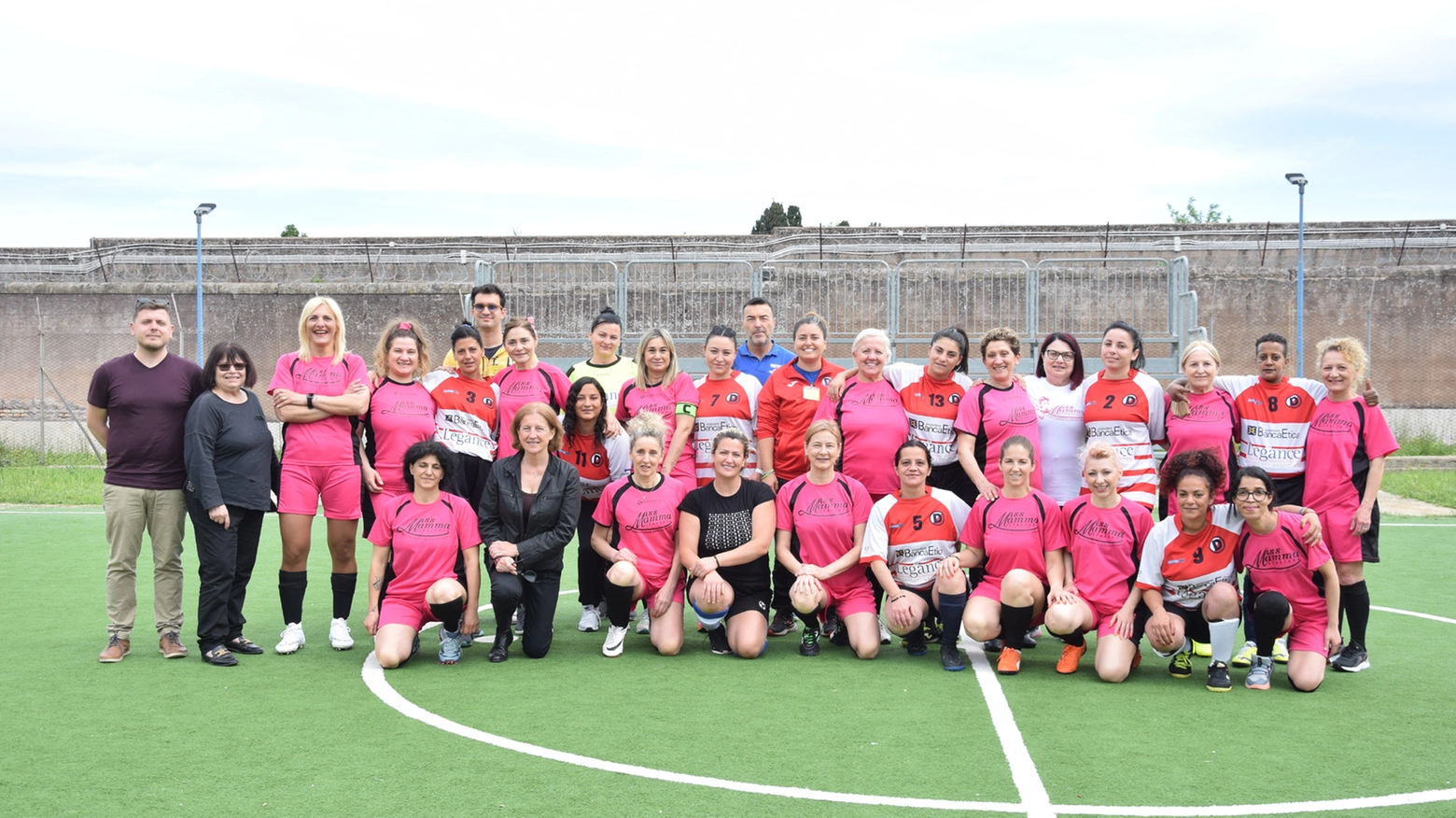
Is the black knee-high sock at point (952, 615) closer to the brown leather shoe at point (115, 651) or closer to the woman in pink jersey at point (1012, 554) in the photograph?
the woman in pink jersey at point (1012, 554)

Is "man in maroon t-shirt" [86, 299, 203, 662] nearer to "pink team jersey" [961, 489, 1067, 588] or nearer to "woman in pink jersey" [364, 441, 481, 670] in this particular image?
"woman in pink jersey" [364, 441, 481, 670]

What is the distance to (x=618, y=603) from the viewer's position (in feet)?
20.5

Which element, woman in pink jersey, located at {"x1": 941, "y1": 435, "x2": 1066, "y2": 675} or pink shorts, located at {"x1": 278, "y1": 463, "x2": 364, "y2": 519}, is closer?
woman in pink jersey, located at {"x1": 941, "y1": 435, "x2": 1066, "y2": 675}

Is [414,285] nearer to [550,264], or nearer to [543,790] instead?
[550,264]

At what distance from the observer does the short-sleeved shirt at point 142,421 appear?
5.87 metres

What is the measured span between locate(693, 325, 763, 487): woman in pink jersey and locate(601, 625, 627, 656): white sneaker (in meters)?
1.16

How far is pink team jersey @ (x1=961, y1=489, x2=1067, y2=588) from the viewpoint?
5977 millimetres

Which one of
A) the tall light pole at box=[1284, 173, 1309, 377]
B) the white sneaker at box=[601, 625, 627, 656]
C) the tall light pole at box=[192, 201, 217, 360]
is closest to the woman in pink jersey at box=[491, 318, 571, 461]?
the white sneaker at box=[601, 625, 627, 656]

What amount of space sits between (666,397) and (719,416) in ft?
1.16

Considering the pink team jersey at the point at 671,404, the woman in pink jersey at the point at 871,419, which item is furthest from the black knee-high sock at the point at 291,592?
the woman in pink jersey at the point at 871,419

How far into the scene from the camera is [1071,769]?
428 centimetres

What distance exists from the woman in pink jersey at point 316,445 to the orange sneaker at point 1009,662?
3.54m

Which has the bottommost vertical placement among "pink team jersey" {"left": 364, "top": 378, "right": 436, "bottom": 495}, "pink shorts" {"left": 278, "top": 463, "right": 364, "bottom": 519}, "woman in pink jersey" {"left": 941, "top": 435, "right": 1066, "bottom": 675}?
"woman in pink jersey" {"left": 941, "top": 435, "right": 1066, "bottom": 675}

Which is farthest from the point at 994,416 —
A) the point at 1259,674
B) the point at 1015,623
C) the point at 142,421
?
the point at 142,421
